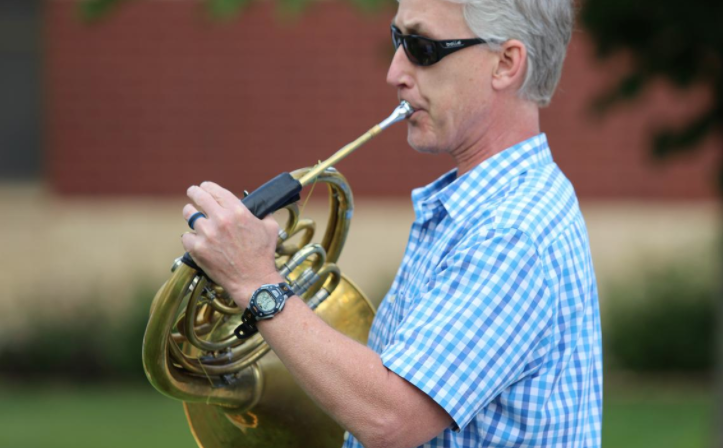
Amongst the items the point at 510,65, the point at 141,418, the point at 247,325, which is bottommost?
the point at 141,418

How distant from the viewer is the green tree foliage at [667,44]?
14.8ft

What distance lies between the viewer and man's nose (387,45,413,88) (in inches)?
84.8

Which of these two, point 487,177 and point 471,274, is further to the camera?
point 487,177

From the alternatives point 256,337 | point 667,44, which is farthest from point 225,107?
point 256,337

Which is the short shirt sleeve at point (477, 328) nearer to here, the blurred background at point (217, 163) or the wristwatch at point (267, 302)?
the wristwatch at point (267, 302)

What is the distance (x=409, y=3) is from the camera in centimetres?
214

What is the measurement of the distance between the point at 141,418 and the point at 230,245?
546 cm

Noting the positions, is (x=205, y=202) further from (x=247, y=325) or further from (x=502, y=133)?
(x=502, y=133)

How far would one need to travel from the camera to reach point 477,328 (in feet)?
5.94

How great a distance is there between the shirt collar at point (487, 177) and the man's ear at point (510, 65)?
135 mm

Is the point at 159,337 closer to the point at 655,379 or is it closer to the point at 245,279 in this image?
the point at 245,279

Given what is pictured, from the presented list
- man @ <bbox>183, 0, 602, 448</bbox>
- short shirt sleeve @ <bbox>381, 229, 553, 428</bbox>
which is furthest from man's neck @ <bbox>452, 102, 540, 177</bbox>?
short shirt sleeve @ <bbox>381, 229, 553, 428</bbox>

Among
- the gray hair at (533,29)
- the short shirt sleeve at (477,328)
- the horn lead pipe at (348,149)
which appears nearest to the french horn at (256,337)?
the horn lead pipe at (348,149)

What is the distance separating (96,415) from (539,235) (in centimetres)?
575
